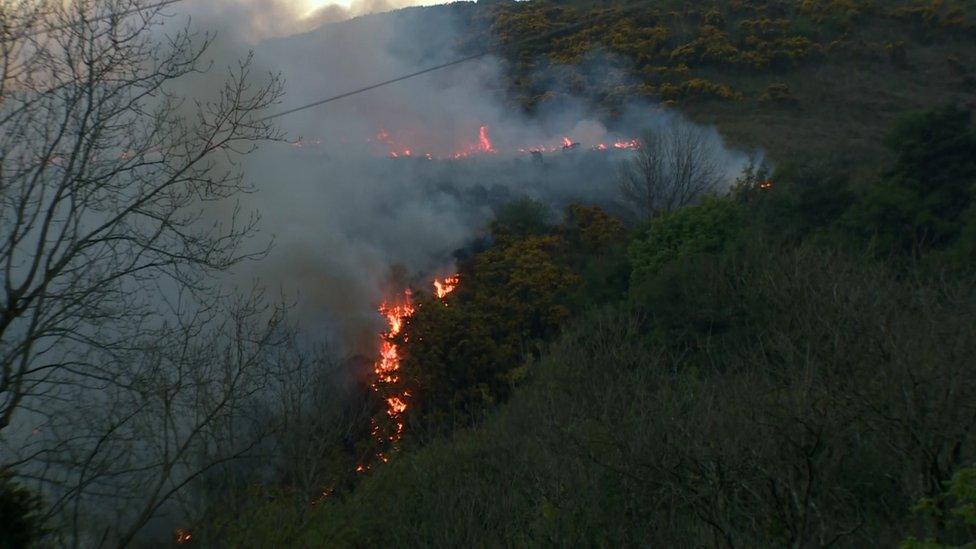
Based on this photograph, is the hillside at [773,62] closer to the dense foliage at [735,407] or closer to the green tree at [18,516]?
the dense foliage at [735,407]

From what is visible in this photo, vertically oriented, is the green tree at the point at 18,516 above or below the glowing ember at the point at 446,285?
above

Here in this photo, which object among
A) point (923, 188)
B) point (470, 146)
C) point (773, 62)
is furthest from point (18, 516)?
point (773, 62)

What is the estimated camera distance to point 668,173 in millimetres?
33594

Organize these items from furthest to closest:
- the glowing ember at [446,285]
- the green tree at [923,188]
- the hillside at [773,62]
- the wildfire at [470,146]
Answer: the hillside at [773,62]
the wildfire at [470,146]
the glowing ember at [446,285]
the green tree at [923,188]

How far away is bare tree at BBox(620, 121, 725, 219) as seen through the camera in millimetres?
33156

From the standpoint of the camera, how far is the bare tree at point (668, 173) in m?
33.2

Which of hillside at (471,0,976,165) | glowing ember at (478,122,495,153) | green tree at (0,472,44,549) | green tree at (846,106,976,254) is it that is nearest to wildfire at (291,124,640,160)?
glowing ember at (478,122,495,153)

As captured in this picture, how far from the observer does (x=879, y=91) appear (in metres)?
43.4

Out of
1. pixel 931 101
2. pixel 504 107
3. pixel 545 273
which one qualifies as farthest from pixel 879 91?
pixel 545 273

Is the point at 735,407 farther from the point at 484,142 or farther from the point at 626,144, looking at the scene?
the point at 484,142

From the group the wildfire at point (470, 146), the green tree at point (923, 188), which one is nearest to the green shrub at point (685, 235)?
the green tree at point (923, 188)

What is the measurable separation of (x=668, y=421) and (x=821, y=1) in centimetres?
4685

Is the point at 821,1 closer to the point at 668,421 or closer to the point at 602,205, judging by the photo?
the point at 602,205

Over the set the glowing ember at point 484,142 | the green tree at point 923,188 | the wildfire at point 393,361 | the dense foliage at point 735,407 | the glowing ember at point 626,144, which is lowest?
the glowing ember at point 626,144
